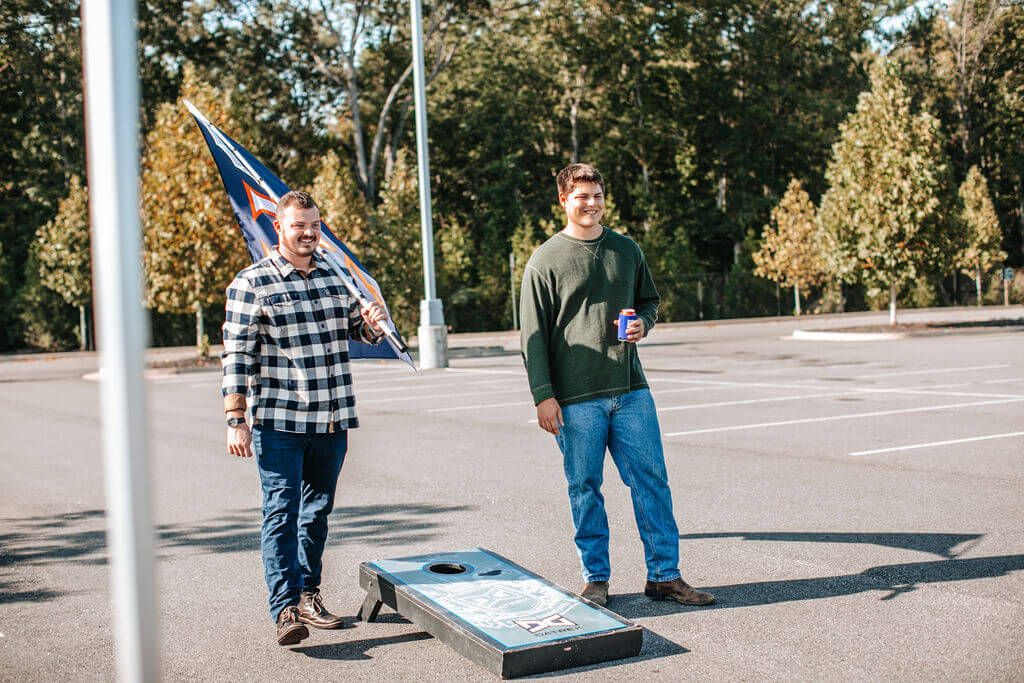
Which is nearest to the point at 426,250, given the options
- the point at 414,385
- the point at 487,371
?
the point at 487,371

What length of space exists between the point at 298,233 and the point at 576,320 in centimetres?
139

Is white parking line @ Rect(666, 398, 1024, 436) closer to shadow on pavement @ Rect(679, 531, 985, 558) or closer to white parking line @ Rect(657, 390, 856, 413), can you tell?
white parking line @ Rect(657, 390, 856, 413)

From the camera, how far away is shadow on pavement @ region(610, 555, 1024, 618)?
4824 millimetres

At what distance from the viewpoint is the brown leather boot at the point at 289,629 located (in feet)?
14.3

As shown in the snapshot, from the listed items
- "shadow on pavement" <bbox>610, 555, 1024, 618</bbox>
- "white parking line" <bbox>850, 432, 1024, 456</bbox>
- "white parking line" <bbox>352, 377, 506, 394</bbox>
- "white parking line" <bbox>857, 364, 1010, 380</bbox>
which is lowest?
"shadow on pavement" <bbox>610, 555, 1024, 618</bbox>

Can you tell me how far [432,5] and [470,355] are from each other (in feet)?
50.5

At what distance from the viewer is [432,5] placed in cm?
3494

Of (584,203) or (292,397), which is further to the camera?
(584,203)

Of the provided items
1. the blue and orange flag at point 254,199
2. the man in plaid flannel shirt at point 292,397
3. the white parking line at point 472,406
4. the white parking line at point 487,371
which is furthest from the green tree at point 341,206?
the man in plaid flannel shirt at point 292,397

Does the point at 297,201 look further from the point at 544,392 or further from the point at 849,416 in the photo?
the point at 849,416

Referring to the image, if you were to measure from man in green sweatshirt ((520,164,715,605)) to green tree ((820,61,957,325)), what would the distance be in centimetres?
2467

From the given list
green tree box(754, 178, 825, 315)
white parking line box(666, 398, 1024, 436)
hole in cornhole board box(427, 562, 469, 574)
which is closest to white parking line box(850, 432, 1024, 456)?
white parking line box(666, 398, 1024, 436)

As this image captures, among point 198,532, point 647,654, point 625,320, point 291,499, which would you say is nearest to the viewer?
point 647,654

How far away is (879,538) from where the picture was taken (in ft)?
19.4
